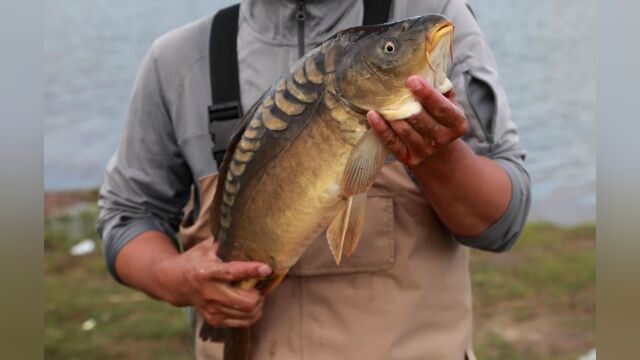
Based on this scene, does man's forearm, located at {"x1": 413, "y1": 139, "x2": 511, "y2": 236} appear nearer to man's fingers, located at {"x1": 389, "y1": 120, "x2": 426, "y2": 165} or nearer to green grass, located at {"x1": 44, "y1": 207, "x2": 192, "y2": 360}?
man's fingers, located at {"x1": 389, "y1": 120, "x2": 426, "y2": 165}

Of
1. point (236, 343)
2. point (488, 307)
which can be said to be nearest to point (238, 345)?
point (236, 343)

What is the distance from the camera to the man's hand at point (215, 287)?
1.44 metres

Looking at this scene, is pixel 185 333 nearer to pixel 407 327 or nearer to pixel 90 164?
pixel 90 164

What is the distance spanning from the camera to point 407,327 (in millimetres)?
1501

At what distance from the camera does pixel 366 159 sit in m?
1.25

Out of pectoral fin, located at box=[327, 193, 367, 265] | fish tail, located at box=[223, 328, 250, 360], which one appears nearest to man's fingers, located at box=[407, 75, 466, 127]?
pectoral fin, located at box=[327, 193, 367, 265]

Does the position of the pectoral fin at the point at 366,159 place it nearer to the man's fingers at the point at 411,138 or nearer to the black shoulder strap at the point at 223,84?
the man's fingers at the point at 411,138

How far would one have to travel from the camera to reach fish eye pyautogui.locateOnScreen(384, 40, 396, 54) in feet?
4.01

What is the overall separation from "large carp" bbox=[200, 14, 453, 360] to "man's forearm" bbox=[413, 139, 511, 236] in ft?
0.43

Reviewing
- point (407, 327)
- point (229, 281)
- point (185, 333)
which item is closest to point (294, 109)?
point (229, 281)

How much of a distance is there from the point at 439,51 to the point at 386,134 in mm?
Answer: 148

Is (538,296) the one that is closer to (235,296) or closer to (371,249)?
(371,249)

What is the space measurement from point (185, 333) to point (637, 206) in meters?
2.84

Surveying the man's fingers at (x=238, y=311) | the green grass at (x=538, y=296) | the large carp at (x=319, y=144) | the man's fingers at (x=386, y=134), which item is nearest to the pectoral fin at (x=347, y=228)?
the large carp at (x=319, y=144)
